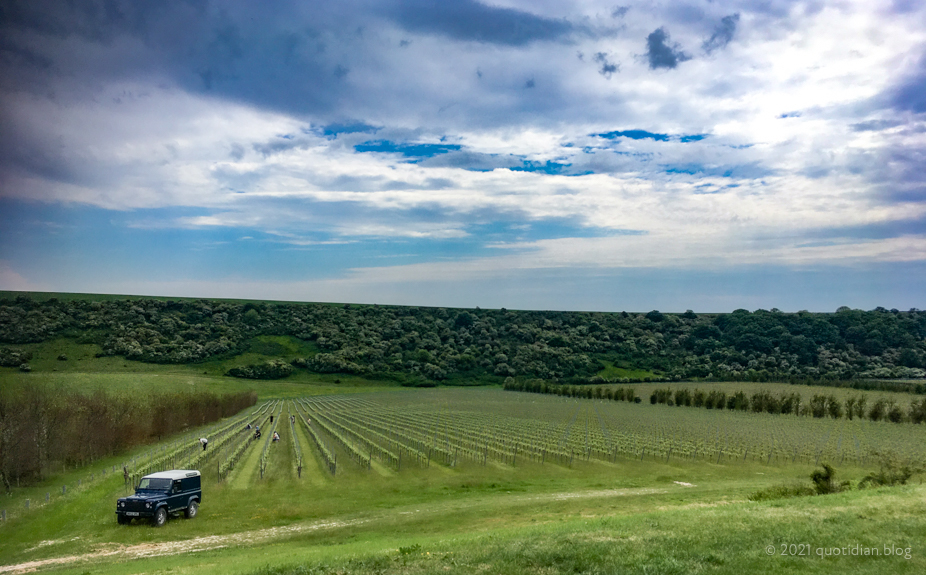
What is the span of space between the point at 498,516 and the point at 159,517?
18150 millimetres

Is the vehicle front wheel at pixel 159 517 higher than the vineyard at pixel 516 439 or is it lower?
higher

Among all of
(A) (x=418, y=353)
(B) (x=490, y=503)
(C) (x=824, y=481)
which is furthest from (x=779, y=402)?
(A) (x=418, y=353)

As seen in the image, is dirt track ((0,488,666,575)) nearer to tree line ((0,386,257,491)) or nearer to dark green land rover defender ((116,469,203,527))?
dark green land rover defender ((116,469,203,527))

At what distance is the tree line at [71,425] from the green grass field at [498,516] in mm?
1948

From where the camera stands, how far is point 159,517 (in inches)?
1161

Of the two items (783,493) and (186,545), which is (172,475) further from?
(783,493)

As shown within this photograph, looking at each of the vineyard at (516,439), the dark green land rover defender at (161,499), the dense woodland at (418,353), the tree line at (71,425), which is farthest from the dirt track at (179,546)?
the dense woodland at (418,353)

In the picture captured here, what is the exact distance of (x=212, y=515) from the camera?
32469mm

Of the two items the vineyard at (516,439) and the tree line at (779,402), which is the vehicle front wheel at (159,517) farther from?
the tree line at (779,402)

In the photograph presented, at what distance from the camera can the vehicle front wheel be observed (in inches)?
1158

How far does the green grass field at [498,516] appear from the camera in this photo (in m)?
15.3

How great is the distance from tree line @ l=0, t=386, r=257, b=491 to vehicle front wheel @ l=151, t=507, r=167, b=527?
66.6 ft

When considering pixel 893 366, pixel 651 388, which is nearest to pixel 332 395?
pixel 651 388

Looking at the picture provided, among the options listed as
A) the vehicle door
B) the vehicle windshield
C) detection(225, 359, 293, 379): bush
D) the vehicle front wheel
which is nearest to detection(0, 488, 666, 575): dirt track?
the vehicle front wheel
